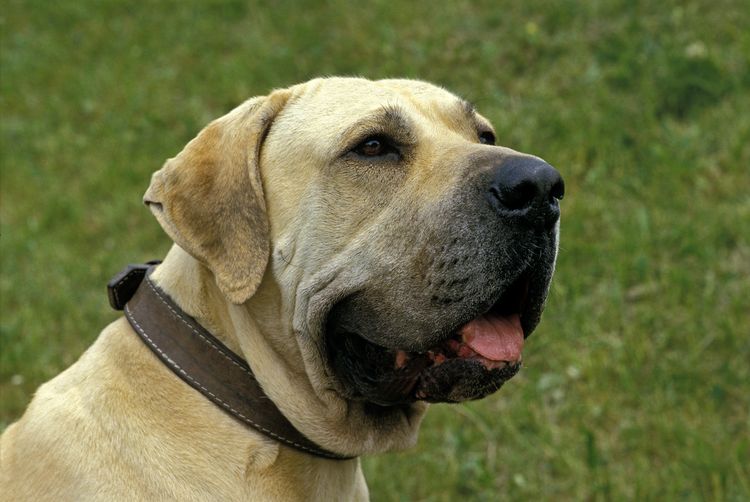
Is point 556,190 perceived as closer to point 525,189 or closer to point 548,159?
point 525,189

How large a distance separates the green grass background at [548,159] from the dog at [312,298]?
70.2 inches

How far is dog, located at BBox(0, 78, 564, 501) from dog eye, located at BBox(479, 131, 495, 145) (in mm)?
383

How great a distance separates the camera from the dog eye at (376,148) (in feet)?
11.1

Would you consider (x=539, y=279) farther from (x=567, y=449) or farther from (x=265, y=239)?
(x=567, y=449)

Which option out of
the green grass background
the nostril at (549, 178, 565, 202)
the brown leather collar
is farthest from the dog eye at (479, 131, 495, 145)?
the green grass background

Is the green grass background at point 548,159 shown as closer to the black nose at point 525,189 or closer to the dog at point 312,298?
the dog at point 312,298

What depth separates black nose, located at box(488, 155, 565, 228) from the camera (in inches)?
117

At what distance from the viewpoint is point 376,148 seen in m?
3.39

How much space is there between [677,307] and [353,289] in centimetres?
307

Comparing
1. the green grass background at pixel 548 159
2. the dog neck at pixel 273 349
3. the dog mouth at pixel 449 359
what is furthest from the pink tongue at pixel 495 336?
the green grass background at pixel 548 159

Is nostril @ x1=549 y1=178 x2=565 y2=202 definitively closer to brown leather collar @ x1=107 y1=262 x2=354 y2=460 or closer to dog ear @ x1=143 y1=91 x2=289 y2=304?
dog ear @ x1=143 y1=91 x2=289 y2=304

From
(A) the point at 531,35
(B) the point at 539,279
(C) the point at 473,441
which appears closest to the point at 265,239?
(B) the point at 539,279

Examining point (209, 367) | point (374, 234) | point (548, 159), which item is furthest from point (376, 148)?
point (548, 159)

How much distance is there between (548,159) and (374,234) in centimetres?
410
